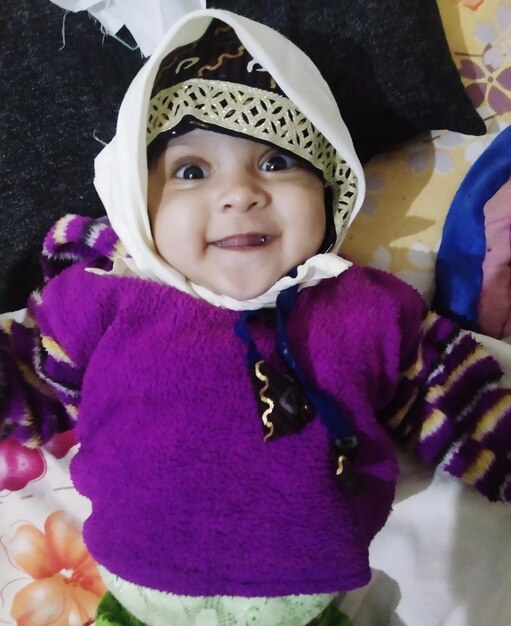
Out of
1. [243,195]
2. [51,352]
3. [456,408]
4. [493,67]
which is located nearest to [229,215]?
[243,195]

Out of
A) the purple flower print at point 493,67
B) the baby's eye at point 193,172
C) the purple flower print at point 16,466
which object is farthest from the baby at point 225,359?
the purple flower print at point 493,67

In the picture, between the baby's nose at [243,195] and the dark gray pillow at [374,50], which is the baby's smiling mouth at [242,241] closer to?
the baby's nose at [243,195]

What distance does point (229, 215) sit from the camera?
0.80 m

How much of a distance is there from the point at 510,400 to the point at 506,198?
32 centimetres

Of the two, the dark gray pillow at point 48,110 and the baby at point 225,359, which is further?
the dark gray pillow at point 48,110

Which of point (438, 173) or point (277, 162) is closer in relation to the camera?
point (277, 162)

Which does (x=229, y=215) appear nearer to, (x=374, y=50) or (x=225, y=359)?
(x=225, y=359)

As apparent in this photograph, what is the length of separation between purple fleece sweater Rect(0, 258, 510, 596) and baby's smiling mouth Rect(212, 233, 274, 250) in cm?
8

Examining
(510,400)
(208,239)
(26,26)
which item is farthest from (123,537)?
(26,26)

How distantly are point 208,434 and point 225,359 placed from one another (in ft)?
0.30

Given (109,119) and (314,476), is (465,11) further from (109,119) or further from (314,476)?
(314,476)

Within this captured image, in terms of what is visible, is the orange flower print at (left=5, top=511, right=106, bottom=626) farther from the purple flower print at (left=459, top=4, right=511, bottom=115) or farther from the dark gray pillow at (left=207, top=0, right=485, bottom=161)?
the purple flower print at (left=459, top=4, right=511, bottom=115)

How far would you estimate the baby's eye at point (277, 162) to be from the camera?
2.81ft

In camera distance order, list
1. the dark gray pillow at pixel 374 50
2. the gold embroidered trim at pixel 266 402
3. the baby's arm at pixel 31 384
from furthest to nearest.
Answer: the dark gray pillow at pixel 374 50
the baby's arm at pixel 31 384
the gold embroidered trim at pixel 266 402
